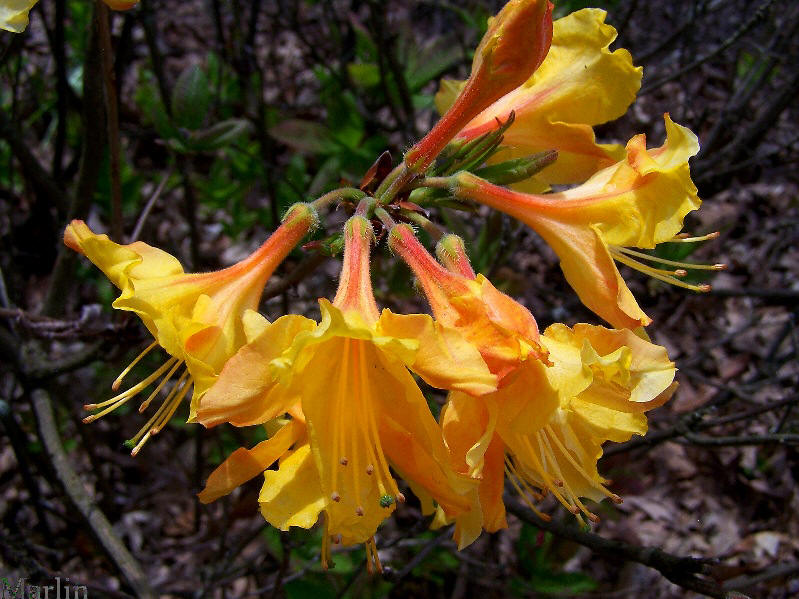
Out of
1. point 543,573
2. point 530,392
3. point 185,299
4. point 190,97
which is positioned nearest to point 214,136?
point 190,97

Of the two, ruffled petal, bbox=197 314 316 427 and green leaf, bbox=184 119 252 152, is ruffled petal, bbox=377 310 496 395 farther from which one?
green leaf, bbox=184 119 252 152

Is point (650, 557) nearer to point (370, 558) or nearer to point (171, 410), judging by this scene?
point (370, 558)

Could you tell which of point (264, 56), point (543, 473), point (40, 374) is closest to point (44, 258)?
point (40, 374)

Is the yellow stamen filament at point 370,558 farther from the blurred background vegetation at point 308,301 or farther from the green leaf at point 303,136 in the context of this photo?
the green leaf at point 303,136

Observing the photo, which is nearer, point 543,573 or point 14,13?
point 14,13

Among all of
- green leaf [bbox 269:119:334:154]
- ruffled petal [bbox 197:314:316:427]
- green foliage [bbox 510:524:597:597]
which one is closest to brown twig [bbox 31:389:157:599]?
ruffled petal [bbox 197:314:316:427]

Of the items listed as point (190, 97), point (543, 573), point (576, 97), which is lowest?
point (543, 573)
